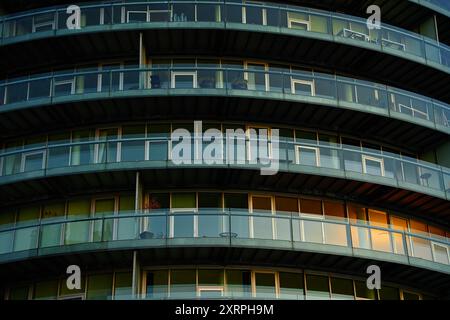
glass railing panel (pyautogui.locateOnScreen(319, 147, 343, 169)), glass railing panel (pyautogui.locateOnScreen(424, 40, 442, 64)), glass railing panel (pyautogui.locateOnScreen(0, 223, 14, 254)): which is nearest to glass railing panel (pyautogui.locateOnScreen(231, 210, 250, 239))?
glass railing panel (pyautogui.locateOnScreen(319, 147, 343, 169))

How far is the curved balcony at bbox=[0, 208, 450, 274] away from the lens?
2552 cm

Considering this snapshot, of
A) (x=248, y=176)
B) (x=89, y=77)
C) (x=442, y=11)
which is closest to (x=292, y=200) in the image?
(x=248, y=176)

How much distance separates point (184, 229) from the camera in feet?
85.1

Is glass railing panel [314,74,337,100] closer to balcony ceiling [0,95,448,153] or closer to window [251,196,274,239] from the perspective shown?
balcony ceiling [0,95,448,153]

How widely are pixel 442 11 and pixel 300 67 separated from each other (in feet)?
22.9

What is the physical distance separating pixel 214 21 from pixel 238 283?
33.6ft

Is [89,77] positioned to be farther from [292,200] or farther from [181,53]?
[292,200]

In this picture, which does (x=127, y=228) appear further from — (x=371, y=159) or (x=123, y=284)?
(x=371, y=159)

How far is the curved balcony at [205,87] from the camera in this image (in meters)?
28.0

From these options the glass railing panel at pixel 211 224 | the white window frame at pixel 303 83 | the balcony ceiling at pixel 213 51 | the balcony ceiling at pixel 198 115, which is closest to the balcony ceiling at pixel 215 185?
the glass railing panel at pixel 211 224

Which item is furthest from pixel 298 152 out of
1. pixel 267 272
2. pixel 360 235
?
pixel 267 272

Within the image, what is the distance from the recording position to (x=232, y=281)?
26375mm

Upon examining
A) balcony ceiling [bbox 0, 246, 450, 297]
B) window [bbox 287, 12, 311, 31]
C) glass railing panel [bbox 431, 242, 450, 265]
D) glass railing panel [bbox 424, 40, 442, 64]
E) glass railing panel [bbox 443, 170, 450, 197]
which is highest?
window [bbox 287, 12, 311, 31]

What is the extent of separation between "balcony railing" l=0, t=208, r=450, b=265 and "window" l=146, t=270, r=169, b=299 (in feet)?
5.33
